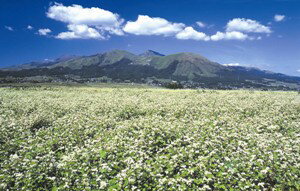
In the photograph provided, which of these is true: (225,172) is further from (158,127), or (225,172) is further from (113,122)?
(113,122)

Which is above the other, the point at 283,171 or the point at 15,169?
the point at 283,171

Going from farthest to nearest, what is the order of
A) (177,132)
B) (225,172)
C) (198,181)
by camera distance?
1. (177,132)
2. (225,172)
3. (198,181)

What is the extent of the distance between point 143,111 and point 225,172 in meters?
17.7

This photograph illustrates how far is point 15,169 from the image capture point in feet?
34.0

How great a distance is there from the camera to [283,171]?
9477 millimetres

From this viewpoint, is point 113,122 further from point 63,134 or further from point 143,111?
point 143,111

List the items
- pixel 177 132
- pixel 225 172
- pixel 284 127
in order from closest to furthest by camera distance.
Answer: pixel 225 172
pixel 177 132
pixel 284 127

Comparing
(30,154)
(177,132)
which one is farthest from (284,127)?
(30,154)

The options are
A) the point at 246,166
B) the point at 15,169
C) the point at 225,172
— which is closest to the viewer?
the point at 225,172

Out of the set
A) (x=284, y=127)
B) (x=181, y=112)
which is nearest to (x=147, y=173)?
(x=284, y=127)

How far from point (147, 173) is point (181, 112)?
15.7 meters

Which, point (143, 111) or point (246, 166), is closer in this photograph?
point (246, 166)

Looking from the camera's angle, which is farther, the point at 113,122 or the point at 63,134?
the point at 113,122

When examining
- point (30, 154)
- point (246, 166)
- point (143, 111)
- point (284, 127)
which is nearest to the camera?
point (246, 166)
